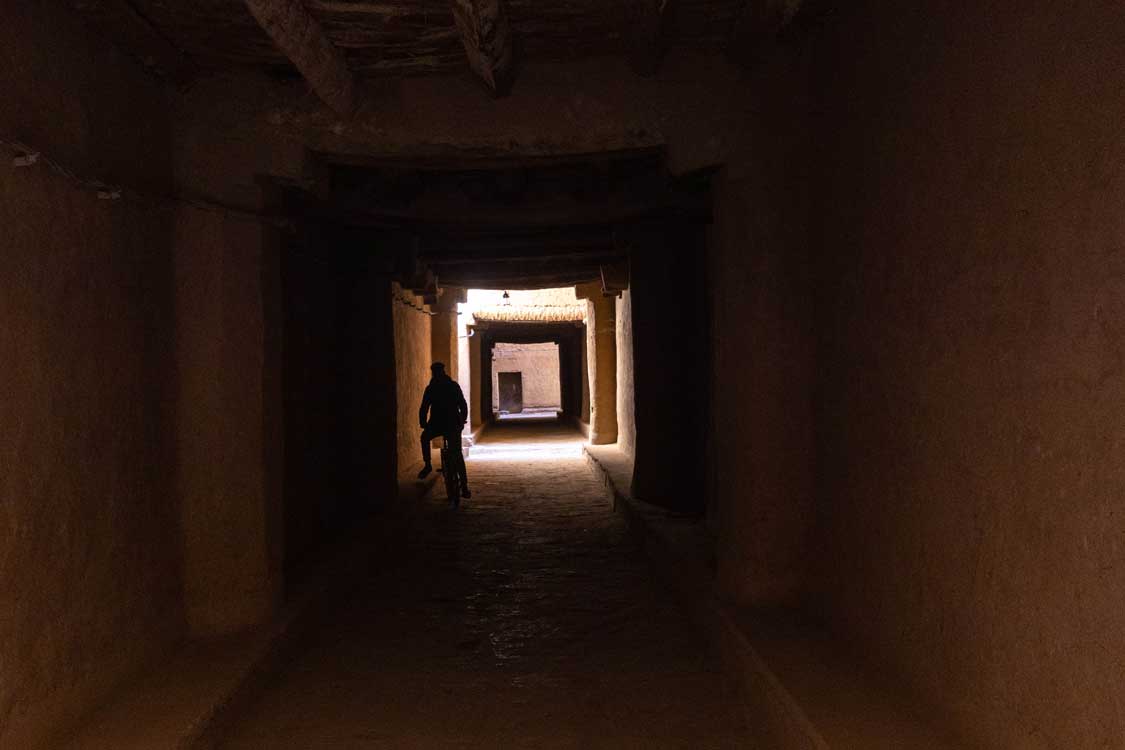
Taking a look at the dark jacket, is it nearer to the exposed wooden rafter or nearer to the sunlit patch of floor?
the sunlit patch of floor

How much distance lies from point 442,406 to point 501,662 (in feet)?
16.3

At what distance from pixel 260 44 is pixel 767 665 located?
145 inches

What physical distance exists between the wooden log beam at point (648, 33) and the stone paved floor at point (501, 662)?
312 cm

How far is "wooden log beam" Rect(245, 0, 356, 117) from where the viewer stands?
2.99 meters

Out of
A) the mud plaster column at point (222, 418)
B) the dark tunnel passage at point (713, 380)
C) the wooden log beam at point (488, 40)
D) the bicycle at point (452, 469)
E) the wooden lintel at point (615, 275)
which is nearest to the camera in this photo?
the dark tunnel passage at point (713, 380)

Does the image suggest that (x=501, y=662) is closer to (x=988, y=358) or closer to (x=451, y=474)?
(x=988, y=358)

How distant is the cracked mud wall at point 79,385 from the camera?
8.30 ft

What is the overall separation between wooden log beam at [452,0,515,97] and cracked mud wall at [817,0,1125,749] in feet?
5.16

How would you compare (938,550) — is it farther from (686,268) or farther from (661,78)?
→ (686,268)

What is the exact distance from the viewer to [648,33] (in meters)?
3.53

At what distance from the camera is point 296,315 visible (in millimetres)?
5691

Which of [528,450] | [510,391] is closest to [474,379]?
[528,450]

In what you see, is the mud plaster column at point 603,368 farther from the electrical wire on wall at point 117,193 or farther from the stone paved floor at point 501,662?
the electrical wire on wall at point 117,193

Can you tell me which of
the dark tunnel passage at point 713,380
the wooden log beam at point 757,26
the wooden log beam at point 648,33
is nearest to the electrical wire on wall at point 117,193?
the dark tunnel passage at point 713,380
